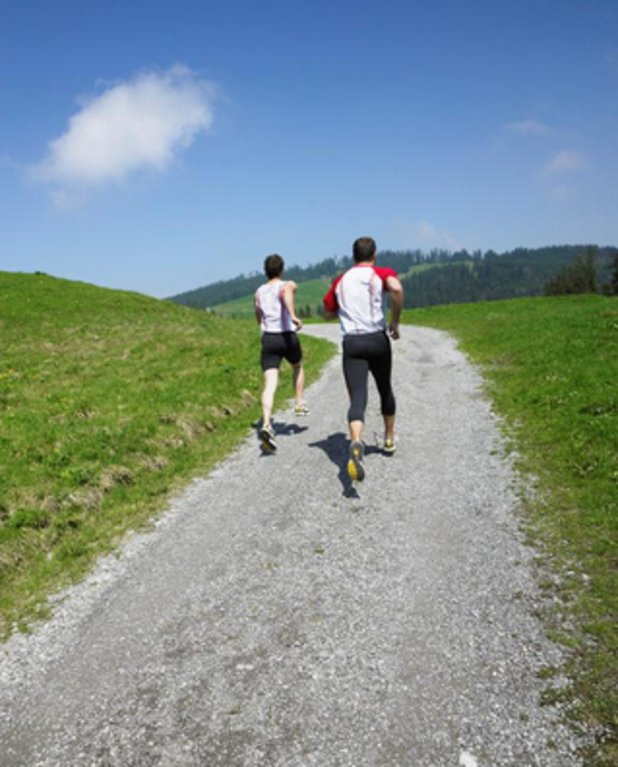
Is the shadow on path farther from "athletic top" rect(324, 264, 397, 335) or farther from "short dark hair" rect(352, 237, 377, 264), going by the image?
"short dark hair" rect(352, 237, 377, 264)

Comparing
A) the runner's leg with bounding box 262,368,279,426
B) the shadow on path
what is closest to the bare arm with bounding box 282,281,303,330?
the runner's leg with bounding box 262,368,279,426

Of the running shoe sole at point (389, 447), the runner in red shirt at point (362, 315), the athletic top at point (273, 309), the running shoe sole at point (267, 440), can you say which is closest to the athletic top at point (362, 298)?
the runner in red shirt at point (362, 315)

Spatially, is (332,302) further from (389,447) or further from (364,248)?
(389,447)

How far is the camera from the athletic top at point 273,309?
9719 millimetres

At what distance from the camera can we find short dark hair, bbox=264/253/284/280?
9695mm

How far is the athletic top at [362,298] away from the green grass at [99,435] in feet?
13.6

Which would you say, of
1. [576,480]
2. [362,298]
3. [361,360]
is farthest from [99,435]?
[576,480]

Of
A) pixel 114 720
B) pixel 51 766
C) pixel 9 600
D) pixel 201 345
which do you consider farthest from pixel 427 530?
pixel 201 345

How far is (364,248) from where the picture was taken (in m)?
7.59

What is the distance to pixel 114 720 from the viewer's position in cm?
379

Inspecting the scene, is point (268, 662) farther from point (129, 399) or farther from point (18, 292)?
point (18, 292)

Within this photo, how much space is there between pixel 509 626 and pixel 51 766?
3.82m

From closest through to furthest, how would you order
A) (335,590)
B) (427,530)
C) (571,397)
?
(335,590) → (427,530) → (571,397)

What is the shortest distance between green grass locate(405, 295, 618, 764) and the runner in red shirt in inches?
114
